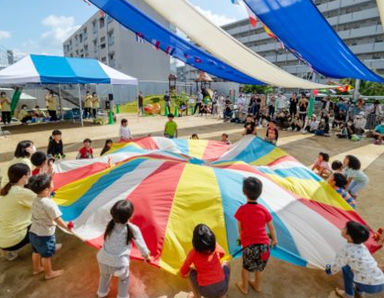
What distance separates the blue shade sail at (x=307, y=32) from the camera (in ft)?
12.2

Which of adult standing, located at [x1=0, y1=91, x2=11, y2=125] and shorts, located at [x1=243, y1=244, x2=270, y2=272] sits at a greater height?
adult standing, located at [x1=0, y1=91, x2=11, y2=125]

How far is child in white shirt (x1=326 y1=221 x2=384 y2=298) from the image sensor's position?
1978 mm

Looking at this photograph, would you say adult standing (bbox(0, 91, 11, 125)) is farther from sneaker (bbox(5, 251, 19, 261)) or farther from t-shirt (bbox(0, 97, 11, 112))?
sneaker (bbox(5, 251, 19, 261))

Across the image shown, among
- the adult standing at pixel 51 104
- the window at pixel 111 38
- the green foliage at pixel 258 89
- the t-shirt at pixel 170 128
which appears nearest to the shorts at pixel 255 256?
the t-shirt at pixel 170 128

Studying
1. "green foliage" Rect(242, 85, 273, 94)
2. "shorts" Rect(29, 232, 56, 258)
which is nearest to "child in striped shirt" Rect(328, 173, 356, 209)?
"shorts" Rect(29, 232, 56, 258)

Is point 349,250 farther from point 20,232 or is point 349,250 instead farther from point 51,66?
point 51,66

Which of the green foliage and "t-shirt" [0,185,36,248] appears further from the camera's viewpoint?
the green foliage

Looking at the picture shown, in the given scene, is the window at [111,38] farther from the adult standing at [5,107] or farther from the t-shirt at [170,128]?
the t-shirt at [170,128]

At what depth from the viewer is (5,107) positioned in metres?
10.6

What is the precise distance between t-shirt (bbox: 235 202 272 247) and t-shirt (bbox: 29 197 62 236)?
1.54 m

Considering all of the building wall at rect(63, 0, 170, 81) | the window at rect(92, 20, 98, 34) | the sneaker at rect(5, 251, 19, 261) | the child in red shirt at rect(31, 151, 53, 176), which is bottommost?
the sneaker at rect(5, 251, 19, 261)

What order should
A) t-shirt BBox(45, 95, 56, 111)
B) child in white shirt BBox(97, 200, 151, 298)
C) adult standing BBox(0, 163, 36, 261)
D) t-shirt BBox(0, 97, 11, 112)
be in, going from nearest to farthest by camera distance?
child in white shirt BBox(97, 200, 151, 298) → adult standing BBox(0, 163, 36, 261) → t-shirt BBox(0, 97, 11, 112) → t-shirt BBox(45, 95, 56, 111)

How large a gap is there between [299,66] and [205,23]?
3658 cm

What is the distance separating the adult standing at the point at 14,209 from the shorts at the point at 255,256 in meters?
1.95
